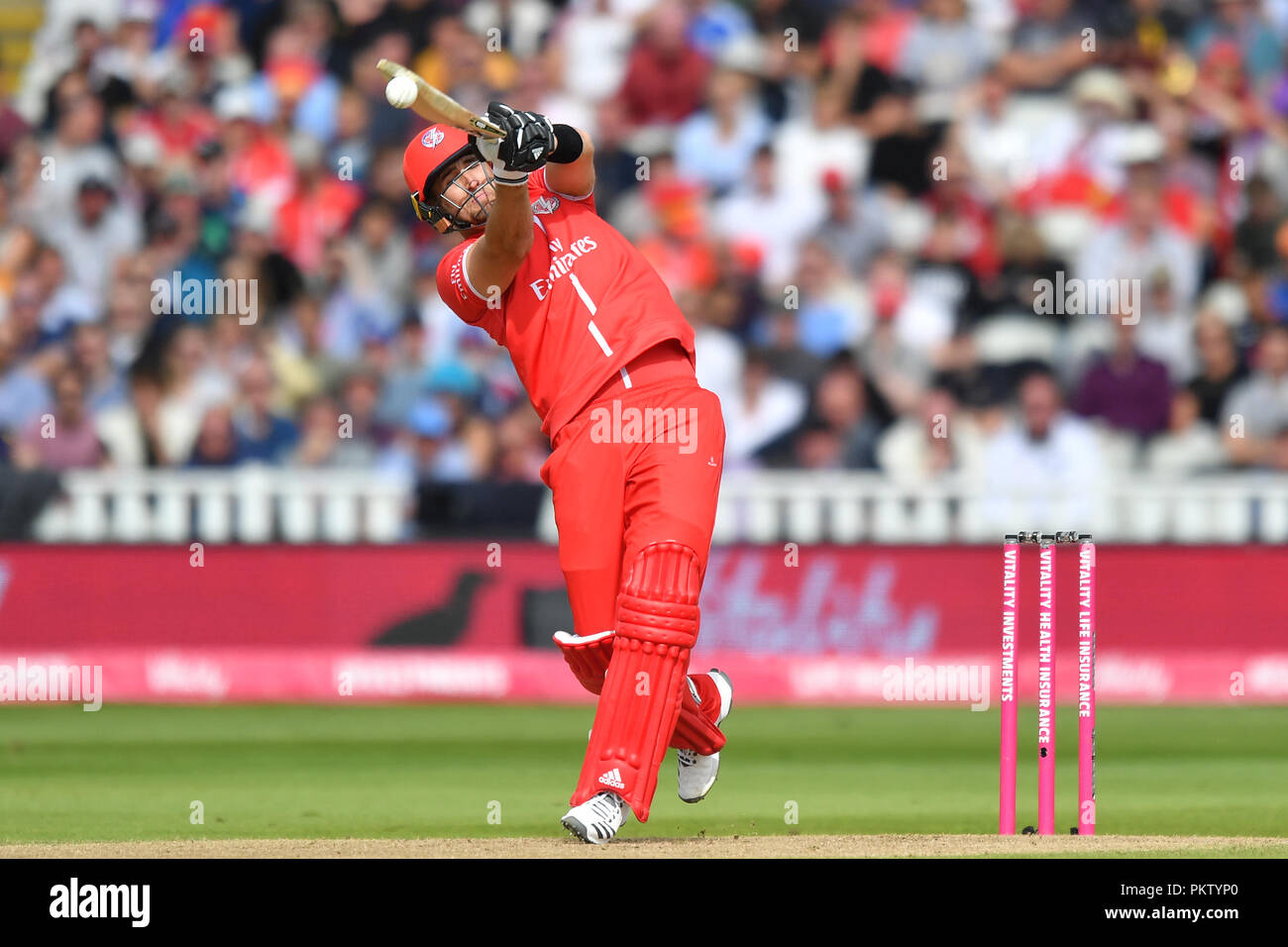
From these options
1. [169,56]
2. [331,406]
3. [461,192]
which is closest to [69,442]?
[331,406]

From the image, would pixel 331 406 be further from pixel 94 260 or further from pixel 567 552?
pixel 567 552

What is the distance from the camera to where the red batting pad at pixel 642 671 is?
267 inches

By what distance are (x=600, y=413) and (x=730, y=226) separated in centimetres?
970

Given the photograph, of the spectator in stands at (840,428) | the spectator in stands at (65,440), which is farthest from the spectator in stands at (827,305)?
the spectator in stands at (65,440)

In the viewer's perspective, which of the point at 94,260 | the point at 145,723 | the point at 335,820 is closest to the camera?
the point at 335,820

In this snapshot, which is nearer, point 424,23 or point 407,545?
point 407,545

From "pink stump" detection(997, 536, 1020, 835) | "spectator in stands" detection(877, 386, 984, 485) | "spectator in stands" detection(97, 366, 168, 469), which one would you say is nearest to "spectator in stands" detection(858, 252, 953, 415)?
"spectator in stands" detection(877, 386, 984, 485)

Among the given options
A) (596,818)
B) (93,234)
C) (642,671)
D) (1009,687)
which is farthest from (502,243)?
(93,234)

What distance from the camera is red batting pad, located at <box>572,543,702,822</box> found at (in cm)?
677

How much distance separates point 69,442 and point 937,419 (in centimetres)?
596

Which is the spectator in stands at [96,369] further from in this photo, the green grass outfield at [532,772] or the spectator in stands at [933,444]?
the spectator in stands at [933,444]

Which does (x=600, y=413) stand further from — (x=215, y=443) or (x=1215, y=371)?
(x=1215, y=371)

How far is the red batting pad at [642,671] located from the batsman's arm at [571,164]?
1.33 meters

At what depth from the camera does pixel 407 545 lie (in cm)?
1403
